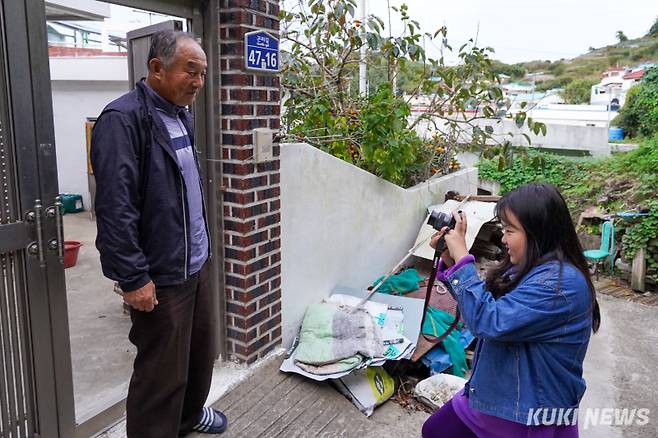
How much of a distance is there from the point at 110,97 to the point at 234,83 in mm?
802

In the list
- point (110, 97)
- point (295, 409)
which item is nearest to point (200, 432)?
point (295, 409)

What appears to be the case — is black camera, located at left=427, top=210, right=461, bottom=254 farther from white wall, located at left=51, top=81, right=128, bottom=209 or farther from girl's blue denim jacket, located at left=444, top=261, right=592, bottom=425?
white wall, located at left=51, top=81, right=128, bottom=209

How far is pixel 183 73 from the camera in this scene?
2064 mm

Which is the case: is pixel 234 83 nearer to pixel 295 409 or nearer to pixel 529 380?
pixel 295 409

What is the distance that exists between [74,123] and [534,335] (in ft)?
7.78

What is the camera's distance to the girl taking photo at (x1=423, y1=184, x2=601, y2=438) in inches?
67.9

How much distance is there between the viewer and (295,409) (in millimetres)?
3020

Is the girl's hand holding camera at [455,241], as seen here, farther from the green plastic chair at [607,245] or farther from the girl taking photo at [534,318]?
the green plastic chair at [607,245]

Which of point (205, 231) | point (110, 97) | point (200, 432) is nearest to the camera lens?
point (205, 231)

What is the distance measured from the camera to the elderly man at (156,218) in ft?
6.25

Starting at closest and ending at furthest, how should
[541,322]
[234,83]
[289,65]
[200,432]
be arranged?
[541,322] → [200,432] → [234,83] → [289,65]

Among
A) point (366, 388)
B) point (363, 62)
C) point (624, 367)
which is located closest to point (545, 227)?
point (366, 388)

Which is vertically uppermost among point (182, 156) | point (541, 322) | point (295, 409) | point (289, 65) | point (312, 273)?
point (289, 65)

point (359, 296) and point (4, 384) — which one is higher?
point (4, 384)
